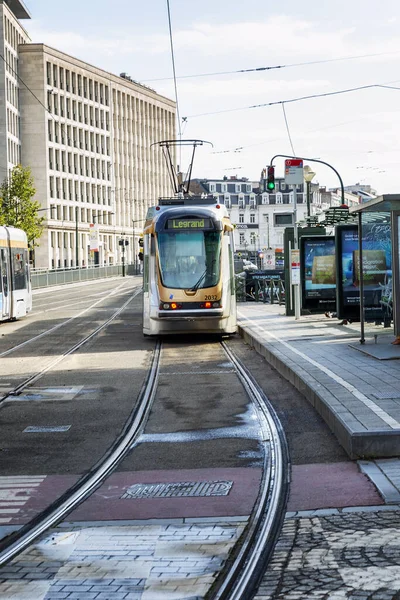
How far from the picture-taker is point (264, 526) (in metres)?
7.68

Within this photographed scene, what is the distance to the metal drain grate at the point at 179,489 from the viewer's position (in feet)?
29.5

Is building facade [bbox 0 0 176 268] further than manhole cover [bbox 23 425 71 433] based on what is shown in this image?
Yes

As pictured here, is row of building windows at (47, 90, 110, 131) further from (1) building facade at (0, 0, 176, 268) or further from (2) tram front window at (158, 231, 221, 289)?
(2) tram front window at (158, 231, 221, 289)

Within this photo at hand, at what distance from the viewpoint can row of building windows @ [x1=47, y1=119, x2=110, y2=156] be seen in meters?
123

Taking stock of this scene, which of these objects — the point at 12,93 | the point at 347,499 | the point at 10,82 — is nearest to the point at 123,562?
the point at 347,499

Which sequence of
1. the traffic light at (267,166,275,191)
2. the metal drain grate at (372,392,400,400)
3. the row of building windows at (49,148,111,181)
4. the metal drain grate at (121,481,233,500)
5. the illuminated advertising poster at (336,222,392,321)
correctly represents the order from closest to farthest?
the metal drain grate at (121,481,233,500), the metal drain grate at (372,392,400,400), the illuminated advertising poster at (336,222,392,321), the traffic light at (267,166,275,191), the row of building windows at (49,148,111,181)

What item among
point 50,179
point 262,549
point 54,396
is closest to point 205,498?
point 262,549

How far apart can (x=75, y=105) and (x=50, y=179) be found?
511 inches

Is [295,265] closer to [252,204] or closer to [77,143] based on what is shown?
[77,143]

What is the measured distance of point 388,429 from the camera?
34.1 ft

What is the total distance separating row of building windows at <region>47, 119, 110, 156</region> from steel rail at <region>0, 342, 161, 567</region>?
361 feet

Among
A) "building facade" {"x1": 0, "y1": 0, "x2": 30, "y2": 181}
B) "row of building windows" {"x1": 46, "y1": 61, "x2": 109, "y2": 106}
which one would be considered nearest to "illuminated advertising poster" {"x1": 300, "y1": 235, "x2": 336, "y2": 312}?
"building facade" {"x1": 0, "y1": 0, "x2": 30, "y2": 181}

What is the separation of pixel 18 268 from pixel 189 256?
13286 mm

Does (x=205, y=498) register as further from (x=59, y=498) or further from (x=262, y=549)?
(x=262, y=549)
